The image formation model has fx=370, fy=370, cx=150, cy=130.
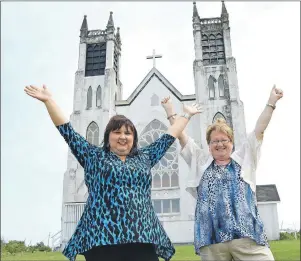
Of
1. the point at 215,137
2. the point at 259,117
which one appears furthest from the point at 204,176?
the point at 259,117

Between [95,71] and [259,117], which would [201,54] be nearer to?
[95,71]

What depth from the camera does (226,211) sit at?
10.4 feet

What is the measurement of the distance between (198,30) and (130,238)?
1088 inches

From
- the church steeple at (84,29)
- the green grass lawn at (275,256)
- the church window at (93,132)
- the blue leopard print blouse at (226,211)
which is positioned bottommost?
the green grass lawn at (275,256)

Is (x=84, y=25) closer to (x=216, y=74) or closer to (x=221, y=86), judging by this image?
(x=216, y=74)

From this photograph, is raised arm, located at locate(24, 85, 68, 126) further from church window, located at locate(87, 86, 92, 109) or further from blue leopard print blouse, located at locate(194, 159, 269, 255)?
church window, located at locate(87, 86, 92, 109)

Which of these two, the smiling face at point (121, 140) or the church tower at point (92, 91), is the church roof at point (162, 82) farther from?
the smiling face at point (121, 140)

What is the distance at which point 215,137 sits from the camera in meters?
3.45

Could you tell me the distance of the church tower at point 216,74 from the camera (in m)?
25.8

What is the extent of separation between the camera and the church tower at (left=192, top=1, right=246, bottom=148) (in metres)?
25.8

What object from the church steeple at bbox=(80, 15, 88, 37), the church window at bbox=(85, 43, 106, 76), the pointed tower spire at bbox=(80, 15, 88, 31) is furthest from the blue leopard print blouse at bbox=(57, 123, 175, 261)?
the pointed tower spire at bbox=(80, 15, 88, 31)

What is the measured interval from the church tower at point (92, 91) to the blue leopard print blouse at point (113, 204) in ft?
72.4

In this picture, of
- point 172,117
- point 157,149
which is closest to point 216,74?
point 172,117

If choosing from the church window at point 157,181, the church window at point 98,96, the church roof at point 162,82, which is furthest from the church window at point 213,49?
the church window at point 157,181
